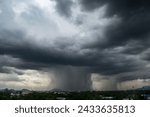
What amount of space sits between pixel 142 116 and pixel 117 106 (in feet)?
3.62

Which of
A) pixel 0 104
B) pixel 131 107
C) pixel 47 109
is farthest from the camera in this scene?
pixel 0 104

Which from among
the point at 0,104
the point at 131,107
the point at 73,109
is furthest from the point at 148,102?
the point at 0,104

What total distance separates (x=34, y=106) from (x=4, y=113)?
1431 mm

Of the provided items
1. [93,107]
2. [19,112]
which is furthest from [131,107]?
[19,112]

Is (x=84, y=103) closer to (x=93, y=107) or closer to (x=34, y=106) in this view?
(x=93, y=107)

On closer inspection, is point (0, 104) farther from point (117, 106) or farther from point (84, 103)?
point (117, 106)

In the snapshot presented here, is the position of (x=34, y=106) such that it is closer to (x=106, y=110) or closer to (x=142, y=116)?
(x=106, y=110)

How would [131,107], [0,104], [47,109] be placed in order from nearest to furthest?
[47,109], [131,107], [0,104]

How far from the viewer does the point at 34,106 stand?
11.7 metres

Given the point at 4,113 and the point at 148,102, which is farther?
the point at 148,102

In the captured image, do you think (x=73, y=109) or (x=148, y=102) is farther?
(x=148, y=102)

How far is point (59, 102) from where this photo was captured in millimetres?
11859

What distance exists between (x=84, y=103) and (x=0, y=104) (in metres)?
4.02

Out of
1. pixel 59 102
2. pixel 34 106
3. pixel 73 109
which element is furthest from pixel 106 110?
pixel 34 106
